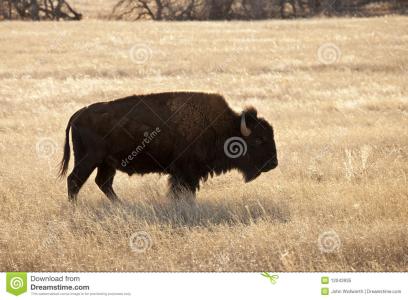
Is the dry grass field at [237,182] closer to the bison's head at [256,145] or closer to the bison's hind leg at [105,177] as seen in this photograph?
the bison's hind leg at [105,177]

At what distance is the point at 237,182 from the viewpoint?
8297 millimetres

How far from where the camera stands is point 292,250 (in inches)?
214

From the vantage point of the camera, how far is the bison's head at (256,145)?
7.47m

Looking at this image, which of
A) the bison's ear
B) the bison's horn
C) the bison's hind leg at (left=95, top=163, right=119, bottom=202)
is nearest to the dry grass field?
the bison's hind leg at (left=95, top=163, right=119, bottom=202)

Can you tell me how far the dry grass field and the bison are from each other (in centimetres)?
35

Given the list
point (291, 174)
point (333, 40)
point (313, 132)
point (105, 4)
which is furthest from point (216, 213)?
point (105, 4)

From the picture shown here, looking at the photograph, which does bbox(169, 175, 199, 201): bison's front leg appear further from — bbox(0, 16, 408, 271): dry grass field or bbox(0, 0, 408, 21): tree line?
bbox(0, 0, 408, 21): tree line

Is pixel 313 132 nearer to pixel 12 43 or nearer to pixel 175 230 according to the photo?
pixel 175 230

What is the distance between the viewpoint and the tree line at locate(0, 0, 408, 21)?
38.4 metres

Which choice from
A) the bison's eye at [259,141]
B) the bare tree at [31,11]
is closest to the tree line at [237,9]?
the bare tree at [31,11]

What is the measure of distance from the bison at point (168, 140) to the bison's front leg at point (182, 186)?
1 centimetres

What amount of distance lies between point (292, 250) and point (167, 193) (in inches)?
88.2

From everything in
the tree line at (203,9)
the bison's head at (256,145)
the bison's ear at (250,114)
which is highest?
the tree line at (203,9)

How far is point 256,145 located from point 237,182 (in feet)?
2.95
